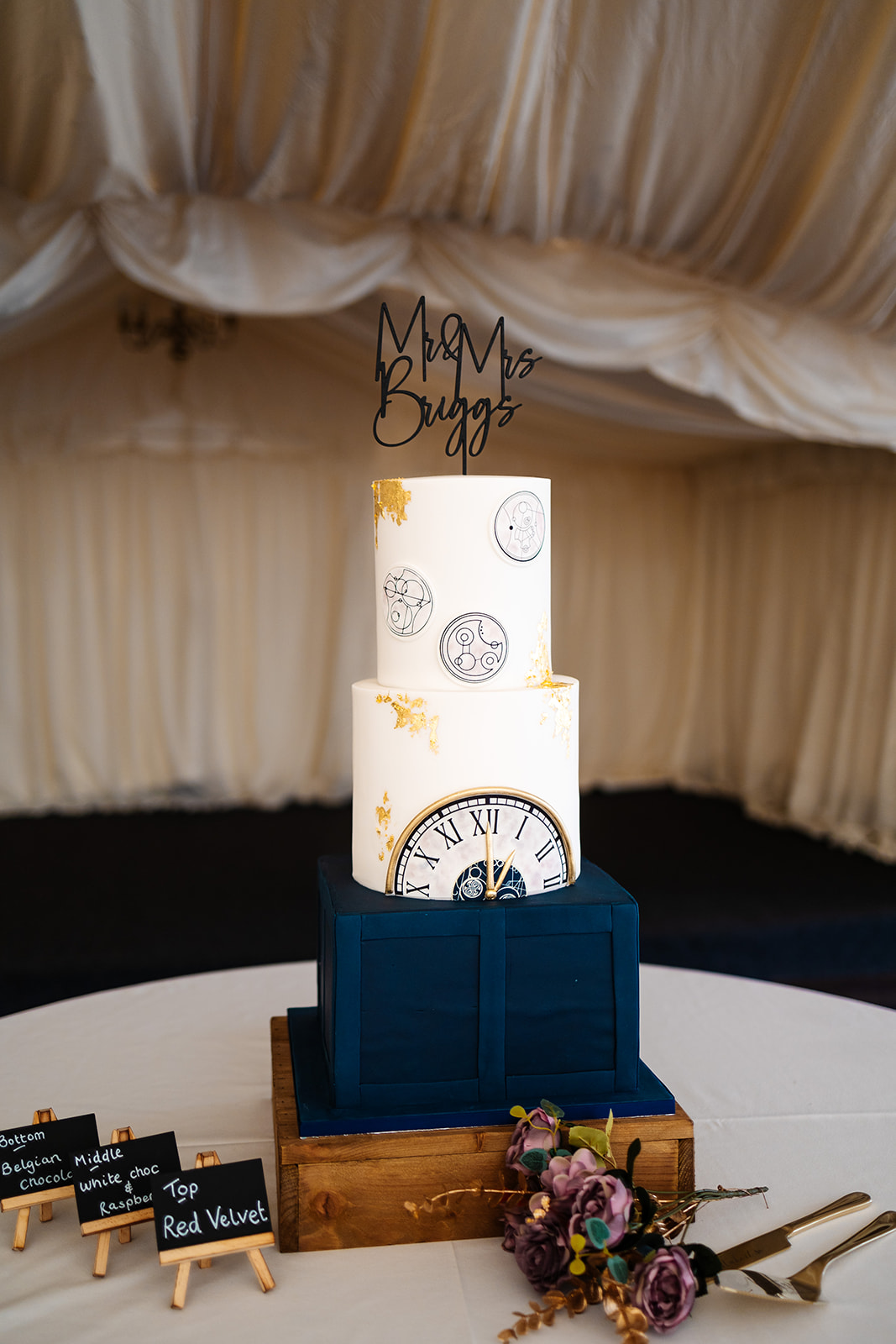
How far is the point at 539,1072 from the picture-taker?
1.23m

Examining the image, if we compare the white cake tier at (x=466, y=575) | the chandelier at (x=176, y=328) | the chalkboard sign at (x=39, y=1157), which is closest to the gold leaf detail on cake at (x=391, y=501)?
the white cake tier at (x=466, y=575)

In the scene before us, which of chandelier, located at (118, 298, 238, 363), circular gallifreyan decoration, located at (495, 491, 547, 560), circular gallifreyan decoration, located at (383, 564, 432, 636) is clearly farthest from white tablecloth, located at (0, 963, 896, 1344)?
chandelier, located at (118, 298, 238, 363)

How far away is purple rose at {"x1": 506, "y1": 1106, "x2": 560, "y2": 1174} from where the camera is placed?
1.09m

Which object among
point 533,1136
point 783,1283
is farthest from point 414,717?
point 783,1283

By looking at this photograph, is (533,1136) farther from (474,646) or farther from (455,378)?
(455,378)

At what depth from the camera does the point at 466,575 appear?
1.28m

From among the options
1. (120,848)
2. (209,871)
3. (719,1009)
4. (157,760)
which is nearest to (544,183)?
(719,1009)

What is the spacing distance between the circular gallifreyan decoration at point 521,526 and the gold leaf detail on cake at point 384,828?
13.5 inches

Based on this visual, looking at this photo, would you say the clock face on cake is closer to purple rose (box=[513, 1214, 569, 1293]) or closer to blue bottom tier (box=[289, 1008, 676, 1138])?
blue bottom tier (box=[289, 1008, 676, 1138])

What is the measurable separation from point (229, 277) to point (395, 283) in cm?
42

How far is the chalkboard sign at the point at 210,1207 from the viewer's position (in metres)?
1.00

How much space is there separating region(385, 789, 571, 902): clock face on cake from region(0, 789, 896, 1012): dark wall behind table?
5.76 feet

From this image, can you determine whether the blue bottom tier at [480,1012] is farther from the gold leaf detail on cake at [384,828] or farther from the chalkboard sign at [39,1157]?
the chalkboard sign at [39,1157]

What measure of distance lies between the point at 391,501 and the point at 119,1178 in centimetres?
82
